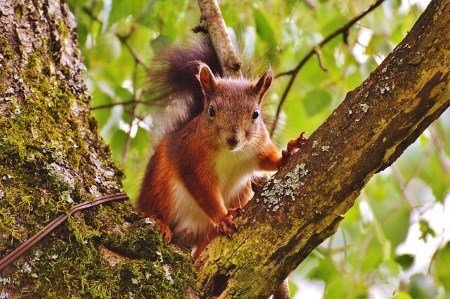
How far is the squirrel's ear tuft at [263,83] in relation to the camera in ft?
8.94

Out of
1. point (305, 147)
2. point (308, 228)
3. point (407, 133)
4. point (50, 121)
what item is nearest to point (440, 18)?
point (407, 133)

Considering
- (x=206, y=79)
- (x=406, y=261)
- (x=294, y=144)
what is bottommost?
(x=406, y=261)

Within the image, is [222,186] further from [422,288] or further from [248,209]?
[422,288]

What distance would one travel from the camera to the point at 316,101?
3.51 m

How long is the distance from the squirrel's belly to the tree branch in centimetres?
49

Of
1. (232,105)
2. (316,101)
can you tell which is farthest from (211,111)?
(316,101)

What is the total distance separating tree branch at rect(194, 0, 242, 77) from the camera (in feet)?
8.40

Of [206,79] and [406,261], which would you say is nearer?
[206,79]

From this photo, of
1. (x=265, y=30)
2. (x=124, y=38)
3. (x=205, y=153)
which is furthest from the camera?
(x=124, y=38)

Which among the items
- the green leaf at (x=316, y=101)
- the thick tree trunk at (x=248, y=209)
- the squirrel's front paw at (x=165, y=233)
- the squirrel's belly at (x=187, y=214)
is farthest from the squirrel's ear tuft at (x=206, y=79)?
the green leaf at (x=316, y=101)

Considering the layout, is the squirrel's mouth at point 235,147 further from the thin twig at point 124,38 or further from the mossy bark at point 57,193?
the thin twig at point 124,38

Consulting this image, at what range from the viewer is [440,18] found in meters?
1.80

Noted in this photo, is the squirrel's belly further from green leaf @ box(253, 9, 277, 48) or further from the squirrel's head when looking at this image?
green leaf @ box(253, 9, 277, 48)

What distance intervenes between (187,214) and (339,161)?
0.94 metres
